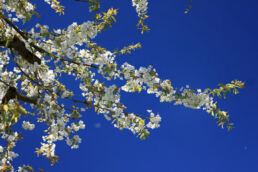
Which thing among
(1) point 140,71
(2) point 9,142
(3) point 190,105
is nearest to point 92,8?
(1) point 140,71

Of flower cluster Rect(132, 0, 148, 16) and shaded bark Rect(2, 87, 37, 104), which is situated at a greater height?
flower cluster Rect(132, 0, 148, 16)

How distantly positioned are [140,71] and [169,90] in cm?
60

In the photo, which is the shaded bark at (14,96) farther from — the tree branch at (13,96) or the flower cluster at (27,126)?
the flower cluster at (27,126)

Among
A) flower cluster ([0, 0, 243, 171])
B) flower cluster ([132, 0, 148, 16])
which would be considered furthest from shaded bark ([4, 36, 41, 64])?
flower cluster ([132, 0, 148, 16])

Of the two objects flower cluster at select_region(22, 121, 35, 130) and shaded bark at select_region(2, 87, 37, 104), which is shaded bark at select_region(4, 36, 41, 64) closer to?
shaded bark at select_region(2, 87, 37, 104)

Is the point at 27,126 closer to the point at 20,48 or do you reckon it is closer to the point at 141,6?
the point at 20,48

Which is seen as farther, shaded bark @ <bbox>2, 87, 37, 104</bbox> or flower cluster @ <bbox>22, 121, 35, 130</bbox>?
flower cluster @ <bbox>22, 121, 35, 130</bbox>

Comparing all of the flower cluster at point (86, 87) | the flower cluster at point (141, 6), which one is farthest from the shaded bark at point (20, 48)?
the flower cluster at point (141, 6)

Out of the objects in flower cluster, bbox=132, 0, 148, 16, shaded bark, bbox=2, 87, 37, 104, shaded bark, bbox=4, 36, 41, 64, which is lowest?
shaded bark, bbox=2, 87, 37, 104

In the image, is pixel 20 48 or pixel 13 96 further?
pixel 13 96

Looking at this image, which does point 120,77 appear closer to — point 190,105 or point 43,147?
point 190,105

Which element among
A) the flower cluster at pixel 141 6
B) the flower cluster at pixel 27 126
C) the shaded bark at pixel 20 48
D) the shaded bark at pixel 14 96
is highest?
the flower cluster at pixel 141 6

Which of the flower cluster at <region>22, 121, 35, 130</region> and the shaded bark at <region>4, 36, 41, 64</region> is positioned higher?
the shaded bark at <region>4, 36, 41, 64</region>

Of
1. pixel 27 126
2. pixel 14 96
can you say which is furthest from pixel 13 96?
pixel 27 126
